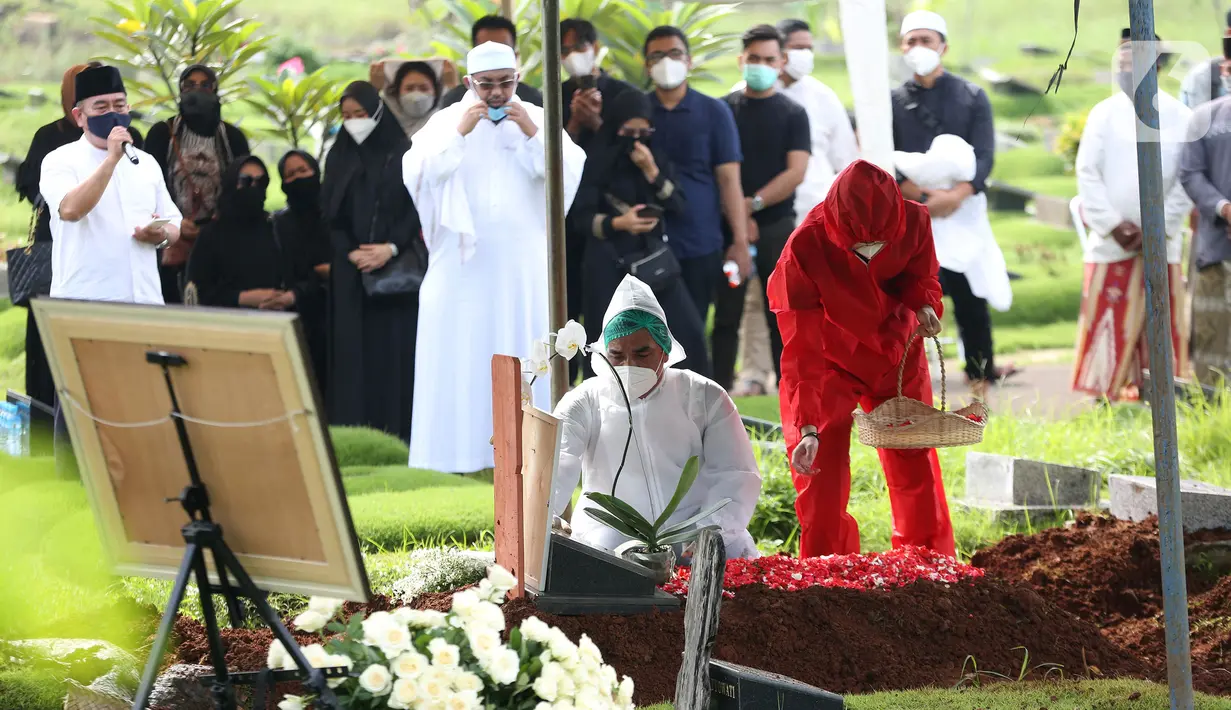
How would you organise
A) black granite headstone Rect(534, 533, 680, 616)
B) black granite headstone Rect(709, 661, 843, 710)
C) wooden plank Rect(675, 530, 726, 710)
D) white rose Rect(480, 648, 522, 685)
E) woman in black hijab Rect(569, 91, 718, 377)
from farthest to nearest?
woman in black hijab Rect(569, 91, 718, 377) → black granite headstone Rect(534, 533, 680, 616) → black granite headstone Rect(709, 661, 843, 710) → wooden plank Rect(675, 530, 726, 710) → white rose Rect(480, 648, 522, 685)

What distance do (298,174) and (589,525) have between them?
4.34 m

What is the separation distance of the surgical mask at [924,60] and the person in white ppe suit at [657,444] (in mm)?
4861

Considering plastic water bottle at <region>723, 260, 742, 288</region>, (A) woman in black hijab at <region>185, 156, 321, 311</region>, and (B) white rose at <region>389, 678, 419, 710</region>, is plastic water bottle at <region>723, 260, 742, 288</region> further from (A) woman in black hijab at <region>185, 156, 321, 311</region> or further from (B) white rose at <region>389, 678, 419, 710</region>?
(B) white rose at <region>389, 678, 419, 710</region>

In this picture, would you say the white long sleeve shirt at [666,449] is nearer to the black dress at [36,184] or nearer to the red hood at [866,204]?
the red hood at [866,204]

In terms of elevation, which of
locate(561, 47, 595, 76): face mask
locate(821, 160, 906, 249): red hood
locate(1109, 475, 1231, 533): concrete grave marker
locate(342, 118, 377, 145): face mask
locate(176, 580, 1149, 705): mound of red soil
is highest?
locate(561, 47, 595, 76): face mask

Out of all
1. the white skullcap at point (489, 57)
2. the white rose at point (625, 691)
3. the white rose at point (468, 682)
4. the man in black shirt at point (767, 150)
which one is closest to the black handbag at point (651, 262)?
the man in black shirt at point (767, 150)

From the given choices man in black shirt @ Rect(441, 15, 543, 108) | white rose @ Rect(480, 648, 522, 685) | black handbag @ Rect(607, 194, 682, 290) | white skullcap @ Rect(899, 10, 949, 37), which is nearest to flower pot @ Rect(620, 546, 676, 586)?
white rose @ Rect(480, 648, 522, 685)

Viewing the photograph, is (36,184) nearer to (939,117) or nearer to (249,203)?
(249,203)

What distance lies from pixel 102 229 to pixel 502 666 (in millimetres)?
5345

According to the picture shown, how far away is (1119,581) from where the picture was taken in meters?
5.95

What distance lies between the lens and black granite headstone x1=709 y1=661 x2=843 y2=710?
379 cm

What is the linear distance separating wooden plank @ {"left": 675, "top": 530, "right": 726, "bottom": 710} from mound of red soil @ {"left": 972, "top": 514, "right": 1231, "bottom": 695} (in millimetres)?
2002

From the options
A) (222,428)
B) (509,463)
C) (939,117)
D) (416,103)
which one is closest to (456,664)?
(222,428)

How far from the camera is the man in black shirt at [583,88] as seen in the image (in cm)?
867
